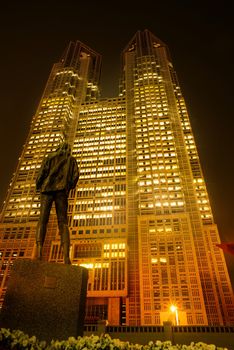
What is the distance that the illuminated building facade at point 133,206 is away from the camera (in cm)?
5819

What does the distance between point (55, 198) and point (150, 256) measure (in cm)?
5950

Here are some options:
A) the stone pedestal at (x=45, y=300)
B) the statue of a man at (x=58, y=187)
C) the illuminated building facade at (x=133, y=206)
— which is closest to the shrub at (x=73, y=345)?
the stone pedestal at (x=45, y=300)

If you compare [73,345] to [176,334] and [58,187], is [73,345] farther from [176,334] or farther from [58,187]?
[176,334]

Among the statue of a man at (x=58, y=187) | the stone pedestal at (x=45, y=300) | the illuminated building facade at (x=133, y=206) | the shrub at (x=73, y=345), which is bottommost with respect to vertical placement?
the shrub at (x=73, y=345)

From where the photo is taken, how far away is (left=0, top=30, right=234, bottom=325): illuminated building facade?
58188mm

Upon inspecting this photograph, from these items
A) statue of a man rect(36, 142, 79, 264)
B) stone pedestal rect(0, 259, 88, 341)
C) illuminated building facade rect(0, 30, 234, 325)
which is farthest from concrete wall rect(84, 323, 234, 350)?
illuminated building facade rect(0, 30, 234, 325)

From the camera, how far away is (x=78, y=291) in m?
5.97

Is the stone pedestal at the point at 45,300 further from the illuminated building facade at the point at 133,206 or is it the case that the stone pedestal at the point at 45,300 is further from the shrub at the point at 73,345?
the illuminated building facade at the point at 133,206

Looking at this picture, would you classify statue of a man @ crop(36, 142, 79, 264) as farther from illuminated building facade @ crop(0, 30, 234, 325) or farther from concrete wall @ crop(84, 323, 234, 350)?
illuminated building facade @ crop(0, 30, 234, 325)

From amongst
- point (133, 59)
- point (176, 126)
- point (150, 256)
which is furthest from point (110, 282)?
point (133, 59)

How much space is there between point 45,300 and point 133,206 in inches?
2733

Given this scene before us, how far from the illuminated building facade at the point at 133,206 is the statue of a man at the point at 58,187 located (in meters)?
48.9

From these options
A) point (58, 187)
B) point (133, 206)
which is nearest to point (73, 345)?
point (58, 187)

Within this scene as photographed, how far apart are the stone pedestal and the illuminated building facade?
4920cm
